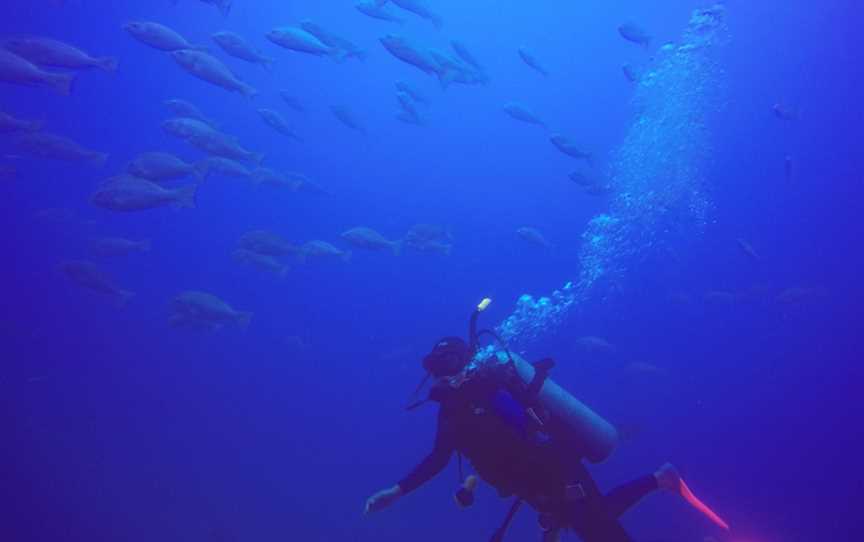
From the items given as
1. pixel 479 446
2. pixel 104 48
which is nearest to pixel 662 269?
pixel 479 446

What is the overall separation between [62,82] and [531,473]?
7891 millimetres

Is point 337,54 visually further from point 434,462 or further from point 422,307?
point 422,307

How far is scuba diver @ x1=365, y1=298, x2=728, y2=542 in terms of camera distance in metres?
3.67

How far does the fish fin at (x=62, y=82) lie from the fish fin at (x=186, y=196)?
1.93 metres

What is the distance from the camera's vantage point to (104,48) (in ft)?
163

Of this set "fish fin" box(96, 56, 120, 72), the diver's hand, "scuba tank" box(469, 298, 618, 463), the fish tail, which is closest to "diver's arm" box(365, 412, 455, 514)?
the diver's hand

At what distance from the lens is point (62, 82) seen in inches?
303

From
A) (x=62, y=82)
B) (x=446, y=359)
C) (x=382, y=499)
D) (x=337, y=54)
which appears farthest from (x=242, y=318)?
(x=446, y=359)

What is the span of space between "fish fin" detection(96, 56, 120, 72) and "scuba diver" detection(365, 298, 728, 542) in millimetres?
7059

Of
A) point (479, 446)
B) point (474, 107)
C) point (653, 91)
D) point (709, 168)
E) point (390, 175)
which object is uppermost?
point (653, 91)

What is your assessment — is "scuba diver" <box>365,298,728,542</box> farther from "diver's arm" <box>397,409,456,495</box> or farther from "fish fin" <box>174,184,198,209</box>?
"fish fin" <box>174,184,198,209</box>

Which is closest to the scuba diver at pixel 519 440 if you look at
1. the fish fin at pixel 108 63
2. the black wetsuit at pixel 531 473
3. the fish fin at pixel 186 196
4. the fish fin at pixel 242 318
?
the black wetsuit at pixel 531 473

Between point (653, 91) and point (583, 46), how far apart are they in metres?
62.1

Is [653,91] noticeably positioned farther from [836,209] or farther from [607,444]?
[836,209]
